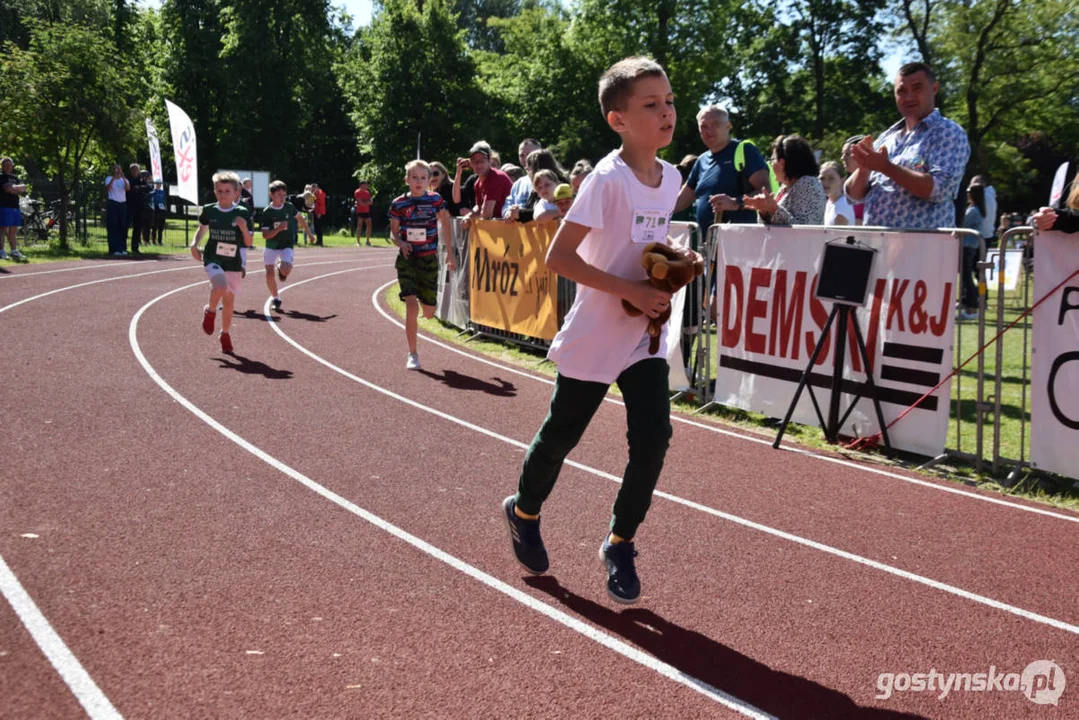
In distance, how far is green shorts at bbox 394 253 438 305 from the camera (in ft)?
36.7

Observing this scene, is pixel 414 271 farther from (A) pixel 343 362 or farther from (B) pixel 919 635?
(B) pixel 919 635

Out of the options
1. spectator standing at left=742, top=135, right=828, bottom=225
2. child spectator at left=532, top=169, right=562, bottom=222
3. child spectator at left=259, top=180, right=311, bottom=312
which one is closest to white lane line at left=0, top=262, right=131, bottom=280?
child spectator at left=259, top=180, right=311, bottom=312

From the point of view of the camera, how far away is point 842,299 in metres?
7.49

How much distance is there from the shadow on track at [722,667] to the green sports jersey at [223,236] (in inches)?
335

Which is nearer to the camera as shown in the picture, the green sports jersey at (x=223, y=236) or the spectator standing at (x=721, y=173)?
the spectator standing at (x=721, y=173)

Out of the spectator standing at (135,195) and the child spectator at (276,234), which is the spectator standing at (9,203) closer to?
the spectator standing at (135,195)

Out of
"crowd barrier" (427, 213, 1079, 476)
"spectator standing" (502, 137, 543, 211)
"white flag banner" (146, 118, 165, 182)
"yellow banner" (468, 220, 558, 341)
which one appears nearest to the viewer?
"crowd barrier" (427, 213, 1079, 476)

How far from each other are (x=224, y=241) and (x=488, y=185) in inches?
134

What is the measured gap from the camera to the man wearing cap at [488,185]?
13.1 meters

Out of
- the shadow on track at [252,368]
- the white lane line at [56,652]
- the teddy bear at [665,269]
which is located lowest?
the white lane line at [56,652]

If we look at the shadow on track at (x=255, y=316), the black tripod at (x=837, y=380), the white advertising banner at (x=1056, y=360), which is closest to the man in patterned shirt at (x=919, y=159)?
the black tripod at (x=837, y=380)

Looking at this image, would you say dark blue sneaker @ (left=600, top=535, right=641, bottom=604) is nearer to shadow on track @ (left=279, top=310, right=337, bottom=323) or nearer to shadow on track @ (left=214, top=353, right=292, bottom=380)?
shadow on track @ (left=214, top=353, right=292, bottom=380)

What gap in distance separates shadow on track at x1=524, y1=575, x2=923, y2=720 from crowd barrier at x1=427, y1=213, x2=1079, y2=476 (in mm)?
2905

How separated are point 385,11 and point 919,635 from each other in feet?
177
